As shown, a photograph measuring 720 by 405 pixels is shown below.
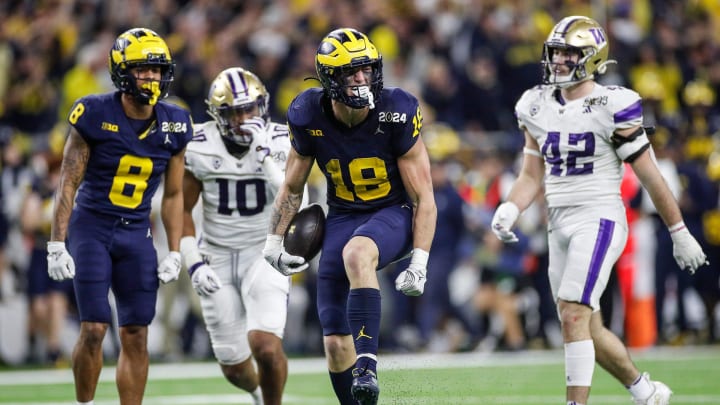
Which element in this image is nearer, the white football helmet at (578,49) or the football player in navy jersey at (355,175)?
the football player in navy jersey at (355,175)

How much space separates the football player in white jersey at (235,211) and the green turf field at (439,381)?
0.94 m

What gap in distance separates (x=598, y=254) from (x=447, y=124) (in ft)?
23.6

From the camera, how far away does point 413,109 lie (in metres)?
6.15

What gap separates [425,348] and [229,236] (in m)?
5.29

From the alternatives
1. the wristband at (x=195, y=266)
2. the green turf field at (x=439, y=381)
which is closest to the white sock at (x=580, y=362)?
the green turf field at (x=439, y=381)

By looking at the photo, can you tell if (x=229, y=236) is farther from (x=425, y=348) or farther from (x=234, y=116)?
(x=425, y=348)

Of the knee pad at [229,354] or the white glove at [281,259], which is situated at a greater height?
the white glove at [281,259]

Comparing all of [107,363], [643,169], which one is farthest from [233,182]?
[107,363]

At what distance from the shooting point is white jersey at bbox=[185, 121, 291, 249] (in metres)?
7.33

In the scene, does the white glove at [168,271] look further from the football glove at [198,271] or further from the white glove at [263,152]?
the white glove at [263,152]

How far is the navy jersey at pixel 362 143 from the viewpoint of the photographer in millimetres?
6117

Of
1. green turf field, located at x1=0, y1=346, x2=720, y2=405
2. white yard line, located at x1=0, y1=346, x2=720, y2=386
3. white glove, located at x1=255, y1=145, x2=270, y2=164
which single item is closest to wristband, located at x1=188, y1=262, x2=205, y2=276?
white glove, located at x1=255, y1=145, x2=270, y2=164

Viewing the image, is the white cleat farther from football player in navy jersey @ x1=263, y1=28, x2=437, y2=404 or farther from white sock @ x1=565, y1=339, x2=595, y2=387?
football player in navy jersey @ x1=263, y1=28, x2=437, y2=404

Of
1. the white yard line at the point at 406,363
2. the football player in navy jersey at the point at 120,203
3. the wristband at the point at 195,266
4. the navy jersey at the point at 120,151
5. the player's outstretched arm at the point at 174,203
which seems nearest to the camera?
the football player in navy jersey at the point at 120,203
